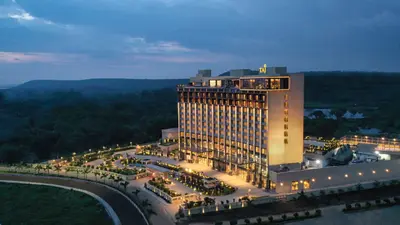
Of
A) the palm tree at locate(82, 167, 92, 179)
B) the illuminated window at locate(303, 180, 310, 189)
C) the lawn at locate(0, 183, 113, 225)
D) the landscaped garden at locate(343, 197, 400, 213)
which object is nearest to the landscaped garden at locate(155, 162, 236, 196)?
the illuminated window at locate(303, 180, 310, 189)

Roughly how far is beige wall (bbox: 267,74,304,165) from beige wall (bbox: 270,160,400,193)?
11.0 feet

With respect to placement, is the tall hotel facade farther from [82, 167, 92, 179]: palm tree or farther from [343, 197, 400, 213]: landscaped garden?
[82, 167, 92, 179]: palm tree

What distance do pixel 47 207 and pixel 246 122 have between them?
22.1 meters

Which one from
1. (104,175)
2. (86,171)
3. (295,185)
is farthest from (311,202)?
(86,171)

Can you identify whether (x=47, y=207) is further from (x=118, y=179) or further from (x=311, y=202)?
(x=311, y=202)

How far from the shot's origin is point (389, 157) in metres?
41.6

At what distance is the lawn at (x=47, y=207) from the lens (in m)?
29.9

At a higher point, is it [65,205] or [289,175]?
[289,175]

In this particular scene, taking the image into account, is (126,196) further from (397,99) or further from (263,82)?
(397,99)

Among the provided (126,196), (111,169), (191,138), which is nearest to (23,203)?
(126,196)

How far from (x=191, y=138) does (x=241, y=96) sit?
12.5 m

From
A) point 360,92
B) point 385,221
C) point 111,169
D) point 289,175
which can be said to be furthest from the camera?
point 360,92

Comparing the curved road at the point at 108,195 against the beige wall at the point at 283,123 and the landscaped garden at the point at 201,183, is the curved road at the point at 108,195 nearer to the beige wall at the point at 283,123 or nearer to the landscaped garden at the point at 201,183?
the landscaped garden at the point at 201,183

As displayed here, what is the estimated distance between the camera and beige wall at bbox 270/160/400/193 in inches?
1389
